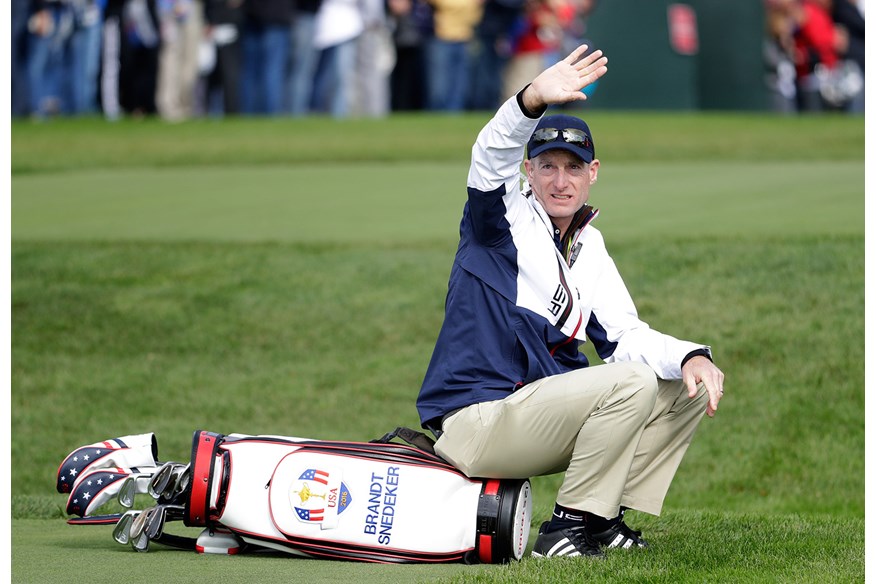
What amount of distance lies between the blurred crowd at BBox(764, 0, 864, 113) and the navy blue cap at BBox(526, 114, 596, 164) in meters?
19.5

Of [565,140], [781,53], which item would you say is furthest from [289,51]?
[565,140]

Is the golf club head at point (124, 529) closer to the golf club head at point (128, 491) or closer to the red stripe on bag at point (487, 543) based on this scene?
the golf club head at point (128, 491)

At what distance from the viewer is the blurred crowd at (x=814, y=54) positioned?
23.4 m

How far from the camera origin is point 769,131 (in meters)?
19.4

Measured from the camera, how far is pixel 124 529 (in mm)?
4605

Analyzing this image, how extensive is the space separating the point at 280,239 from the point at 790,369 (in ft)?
11.9

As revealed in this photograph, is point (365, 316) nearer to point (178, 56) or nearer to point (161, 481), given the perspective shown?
point (161, 481)

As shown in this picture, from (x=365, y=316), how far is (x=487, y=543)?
199 inches

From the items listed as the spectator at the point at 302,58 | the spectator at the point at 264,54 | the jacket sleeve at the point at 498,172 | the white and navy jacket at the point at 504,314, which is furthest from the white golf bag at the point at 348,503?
the spectator at the point at 302,58

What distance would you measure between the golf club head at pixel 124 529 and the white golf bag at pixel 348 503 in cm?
9

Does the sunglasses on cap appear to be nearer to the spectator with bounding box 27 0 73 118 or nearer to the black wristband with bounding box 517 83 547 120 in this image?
the black wristband with bounding box 517 83 547 120

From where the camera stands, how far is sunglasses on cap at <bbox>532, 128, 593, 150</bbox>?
459 centimetres

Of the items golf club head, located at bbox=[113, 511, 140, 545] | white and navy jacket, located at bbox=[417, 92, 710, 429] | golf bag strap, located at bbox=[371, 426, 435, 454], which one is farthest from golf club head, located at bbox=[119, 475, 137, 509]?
white and navy jacket, located at bbox=[417, 92, 710, 429]
